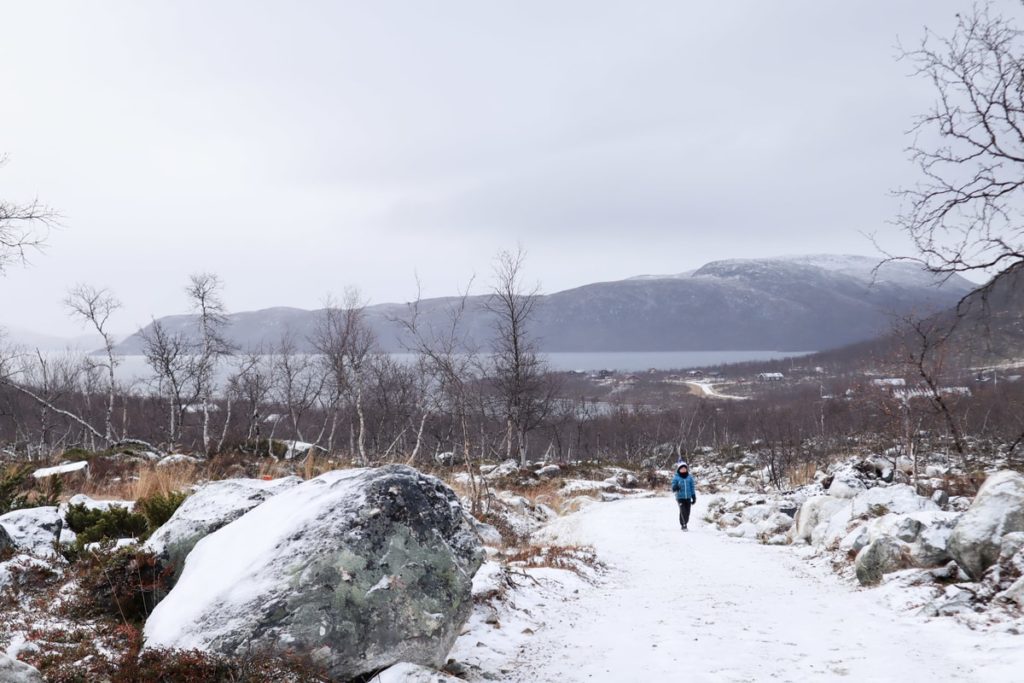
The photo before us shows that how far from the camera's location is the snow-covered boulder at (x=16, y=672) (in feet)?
9.95

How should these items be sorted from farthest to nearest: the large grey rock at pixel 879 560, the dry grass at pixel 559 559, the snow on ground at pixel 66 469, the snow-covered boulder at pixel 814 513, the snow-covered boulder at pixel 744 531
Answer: the snow-covered boulder at pixel 744 531 < the snow on ground at pixel 66 469 < the snow-covered boulder at pixel 814 513 < the dry grass at pixel 559 559 < the large grey rock at pixel 879 560

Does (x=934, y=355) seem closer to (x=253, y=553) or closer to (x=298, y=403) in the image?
(x=253, y=553)

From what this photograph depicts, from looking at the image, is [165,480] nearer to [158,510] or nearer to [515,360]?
[158,510]

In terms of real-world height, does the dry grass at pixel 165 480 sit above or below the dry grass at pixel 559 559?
above

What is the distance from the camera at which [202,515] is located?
598 centimetres

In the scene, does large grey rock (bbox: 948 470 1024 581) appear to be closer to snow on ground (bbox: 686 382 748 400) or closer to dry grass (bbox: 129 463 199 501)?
dry grass (bbox: 129 463 199 501)

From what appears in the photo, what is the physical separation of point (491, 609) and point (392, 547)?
2.76 m

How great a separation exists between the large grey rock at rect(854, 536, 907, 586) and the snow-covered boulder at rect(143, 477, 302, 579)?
8500 millimetres

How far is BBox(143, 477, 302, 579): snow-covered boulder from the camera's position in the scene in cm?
568

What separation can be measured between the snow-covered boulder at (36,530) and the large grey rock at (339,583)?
8.90 ft

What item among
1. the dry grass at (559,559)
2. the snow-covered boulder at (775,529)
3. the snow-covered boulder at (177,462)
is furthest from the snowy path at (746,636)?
the snow-covered boulder at (177,462)

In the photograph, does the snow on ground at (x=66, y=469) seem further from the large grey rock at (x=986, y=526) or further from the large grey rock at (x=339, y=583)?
the large grey rock at (x=986, y=526)

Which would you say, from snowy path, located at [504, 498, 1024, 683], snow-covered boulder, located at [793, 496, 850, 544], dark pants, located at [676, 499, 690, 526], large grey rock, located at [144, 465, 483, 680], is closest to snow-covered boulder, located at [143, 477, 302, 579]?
large grey rock, located at [144, 465, 483, 680]

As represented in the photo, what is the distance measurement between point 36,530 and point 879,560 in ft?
37.3
